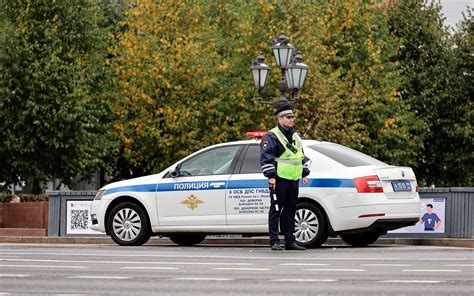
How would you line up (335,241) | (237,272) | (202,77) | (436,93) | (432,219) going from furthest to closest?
(436,93), (202,77), (432,219), (335,241), (237,272)

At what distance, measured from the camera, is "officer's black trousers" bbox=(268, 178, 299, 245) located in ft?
61.3

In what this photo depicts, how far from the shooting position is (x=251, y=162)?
67.5 feet

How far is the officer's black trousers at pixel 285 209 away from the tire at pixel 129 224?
2.75m

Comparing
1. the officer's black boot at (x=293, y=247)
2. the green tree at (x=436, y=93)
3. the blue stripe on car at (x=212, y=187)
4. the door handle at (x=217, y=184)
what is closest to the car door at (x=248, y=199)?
the blue stripe on car at (x=212, y=187)

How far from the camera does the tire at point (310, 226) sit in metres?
19.7

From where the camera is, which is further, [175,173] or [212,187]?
[175,173]

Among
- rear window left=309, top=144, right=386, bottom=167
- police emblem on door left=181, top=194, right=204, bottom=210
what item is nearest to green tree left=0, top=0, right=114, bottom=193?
police emblem on door left=181, top=194, right=204, bottom=210

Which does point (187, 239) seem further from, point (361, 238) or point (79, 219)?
point (79, 219)


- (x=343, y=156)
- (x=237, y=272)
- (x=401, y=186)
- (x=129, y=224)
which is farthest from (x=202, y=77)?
(x=237, y=272)

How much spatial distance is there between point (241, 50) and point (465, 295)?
38078mm

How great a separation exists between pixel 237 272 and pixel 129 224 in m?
7.33

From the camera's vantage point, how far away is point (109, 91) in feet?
165

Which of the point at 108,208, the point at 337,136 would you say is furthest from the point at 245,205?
the point at 337,136

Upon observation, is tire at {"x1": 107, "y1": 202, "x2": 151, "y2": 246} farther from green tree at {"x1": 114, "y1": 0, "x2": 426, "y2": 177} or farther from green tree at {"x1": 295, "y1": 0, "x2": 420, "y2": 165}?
green tree at {"x1": 295, "y1": 0, "x2": 420, "y2": 165}
